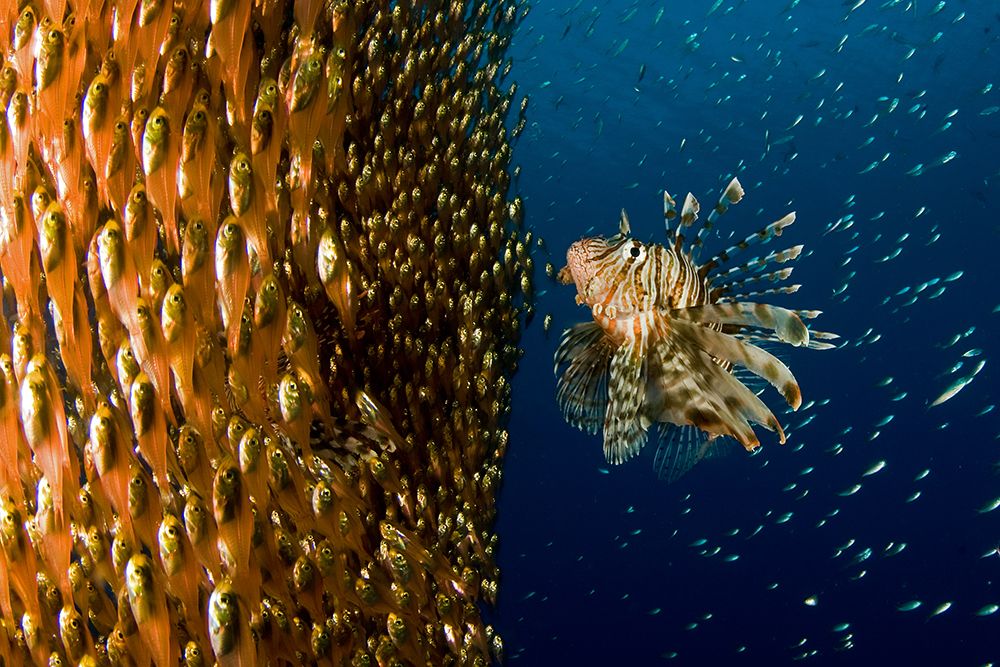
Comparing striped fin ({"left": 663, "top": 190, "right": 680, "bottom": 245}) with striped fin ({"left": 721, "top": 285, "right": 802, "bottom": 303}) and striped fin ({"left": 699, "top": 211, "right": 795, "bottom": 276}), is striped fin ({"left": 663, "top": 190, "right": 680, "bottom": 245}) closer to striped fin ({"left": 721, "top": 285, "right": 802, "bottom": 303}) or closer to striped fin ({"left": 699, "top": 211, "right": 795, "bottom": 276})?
striped fin ({"left": 699, "top": 211, "right": 795, "bottom": 276})

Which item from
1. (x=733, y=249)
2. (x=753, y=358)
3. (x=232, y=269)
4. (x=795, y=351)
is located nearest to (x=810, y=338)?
(x=753, y=358)

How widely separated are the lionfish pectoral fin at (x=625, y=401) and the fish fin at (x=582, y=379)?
0.13m

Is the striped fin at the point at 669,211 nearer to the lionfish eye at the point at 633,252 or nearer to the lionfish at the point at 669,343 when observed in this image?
the lionfish at the point at 669,343

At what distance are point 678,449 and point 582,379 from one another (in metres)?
0.57

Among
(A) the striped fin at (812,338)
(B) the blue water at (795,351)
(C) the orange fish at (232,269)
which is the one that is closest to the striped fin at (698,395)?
(A) the striped fin at (812,338)

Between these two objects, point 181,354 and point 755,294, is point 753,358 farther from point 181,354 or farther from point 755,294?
point 181,354

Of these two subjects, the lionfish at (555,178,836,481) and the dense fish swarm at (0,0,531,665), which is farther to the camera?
the lionfish at (555,178,836,481)

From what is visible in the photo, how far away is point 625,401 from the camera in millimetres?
→ 2975

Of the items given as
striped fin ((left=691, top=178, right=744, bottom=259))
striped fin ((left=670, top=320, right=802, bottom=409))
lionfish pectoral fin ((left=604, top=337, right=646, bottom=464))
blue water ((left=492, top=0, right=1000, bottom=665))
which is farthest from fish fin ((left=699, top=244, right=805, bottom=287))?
blue water ((left=492, top=0, right=1000, bottom=665))

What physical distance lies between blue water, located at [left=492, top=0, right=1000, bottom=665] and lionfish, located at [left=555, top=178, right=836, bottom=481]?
14.1 meters

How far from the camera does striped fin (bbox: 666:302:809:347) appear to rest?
2.08m

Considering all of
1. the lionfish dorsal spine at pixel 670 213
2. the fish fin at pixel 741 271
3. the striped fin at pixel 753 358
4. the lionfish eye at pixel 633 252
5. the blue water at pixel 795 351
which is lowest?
the striped fin at pixel 753 358

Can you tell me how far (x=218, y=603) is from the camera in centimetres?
129

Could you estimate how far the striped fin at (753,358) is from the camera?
2.24m
